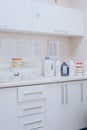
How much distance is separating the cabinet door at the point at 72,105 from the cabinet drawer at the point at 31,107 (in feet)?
1.21

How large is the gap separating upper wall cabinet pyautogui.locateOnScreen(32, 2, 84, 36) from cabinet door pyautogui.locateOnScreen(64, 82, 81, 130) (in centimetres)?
79

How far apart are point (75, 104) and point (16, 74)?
93cm

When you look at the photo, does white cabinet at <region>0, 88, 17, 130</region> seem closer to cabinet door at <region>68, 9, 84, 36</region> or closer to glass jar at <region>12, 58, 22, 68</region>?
glass jar at <region>12, 58, 22, 68</region>

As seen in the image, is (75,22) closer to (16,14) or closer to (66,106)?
(16,14)

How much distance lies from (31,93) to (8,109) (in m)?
0.31

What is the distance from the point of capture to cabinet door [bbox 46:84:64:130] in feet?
8.07

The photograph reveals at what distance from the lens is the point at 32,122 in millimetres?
2318

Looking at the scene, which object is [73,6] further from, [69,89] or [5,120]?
[5,120]

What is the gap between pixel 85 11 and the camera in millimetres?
3164

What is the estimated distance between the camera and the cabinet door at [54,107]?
246 cm

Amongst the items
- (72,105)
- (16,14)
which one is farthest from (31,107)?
(16,14)

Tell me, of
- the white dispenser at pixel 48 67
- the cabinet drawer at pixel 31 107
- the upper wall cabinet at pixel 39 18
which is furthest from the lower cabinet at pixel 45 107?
the upper wall cabinet at pixel 39 18

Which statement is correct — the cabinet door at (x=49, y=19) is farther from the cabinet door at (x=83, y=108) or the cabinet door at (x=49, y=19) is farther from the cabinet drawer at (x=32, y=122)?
the cabinet drawer at (x=32, y=122)

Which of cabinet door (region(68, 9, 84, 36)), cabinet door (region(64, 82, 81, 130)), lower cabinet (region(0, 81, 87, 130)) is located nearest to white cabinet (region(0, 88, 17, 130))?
lower cabinet (region(0, 81, 87, 130))
